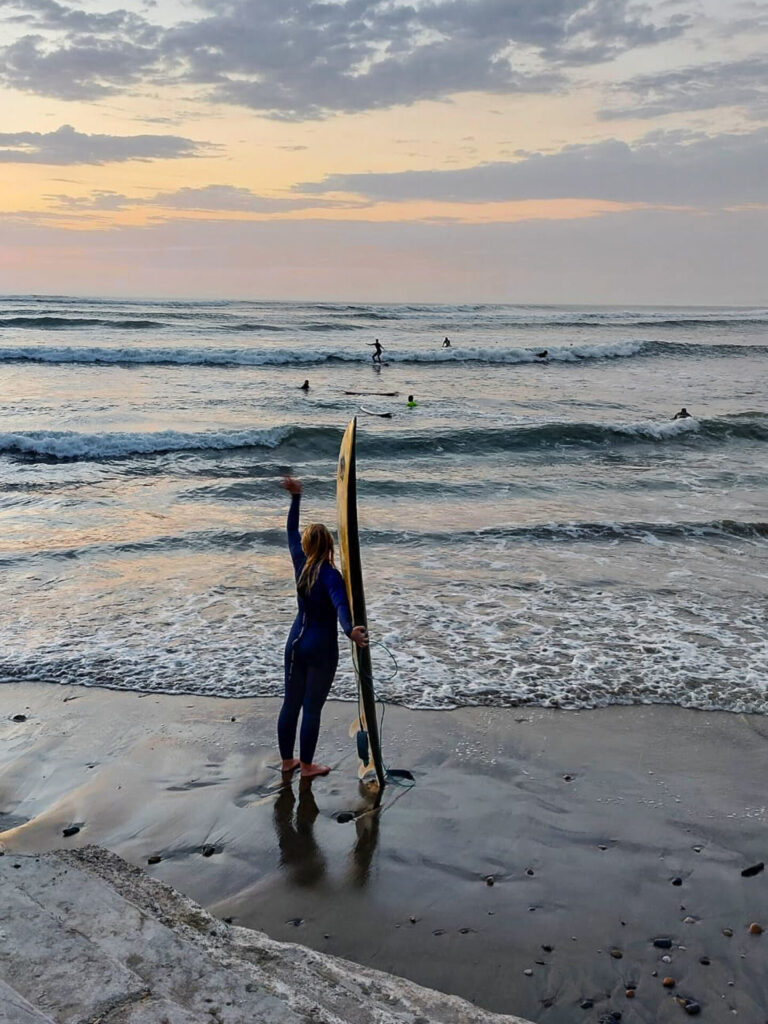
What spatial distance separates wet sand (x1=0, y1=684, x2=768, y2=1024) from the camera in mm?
4125

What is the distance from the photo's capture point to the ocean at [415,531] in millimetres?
8008

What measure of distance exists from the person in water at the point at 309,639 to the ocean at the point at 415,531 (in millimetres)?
1492

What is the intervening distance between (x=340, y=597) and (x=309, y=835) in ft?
4.79

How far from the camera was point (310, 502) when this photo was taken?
15.3 meters

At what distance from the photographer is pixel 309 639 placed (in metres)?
5.74

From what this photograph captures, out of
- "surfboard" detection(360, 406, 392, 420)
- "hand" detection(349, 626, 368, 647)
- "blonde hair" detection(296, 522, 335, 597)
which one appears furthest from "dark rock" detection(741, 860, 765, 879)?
"surfboard" detection(360, 406, 392, 420)

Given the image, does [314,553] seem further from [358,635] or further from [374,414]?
[374,414]

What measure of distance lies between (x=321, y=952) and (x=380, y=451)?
1702cm

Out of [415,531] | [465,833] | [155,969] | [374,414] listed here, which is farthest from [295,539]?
[374,414]

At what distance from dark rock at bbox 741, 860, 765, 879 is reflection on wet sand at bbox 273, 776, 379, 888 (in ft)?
6.86

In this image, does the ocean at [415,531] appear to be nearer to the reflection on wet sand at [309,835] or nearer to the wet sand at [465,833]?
the wet sand at [465,833]

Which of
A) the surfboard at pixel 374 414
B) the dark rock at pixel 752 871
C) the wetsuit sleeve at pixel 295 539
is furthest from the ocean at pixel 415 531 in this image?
the dark rock at pixel 752 871

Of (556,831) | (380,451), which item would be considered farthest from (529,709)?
(380,451)

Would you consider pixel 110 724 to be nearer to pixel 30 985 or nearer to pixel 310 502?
pixel 30 985
